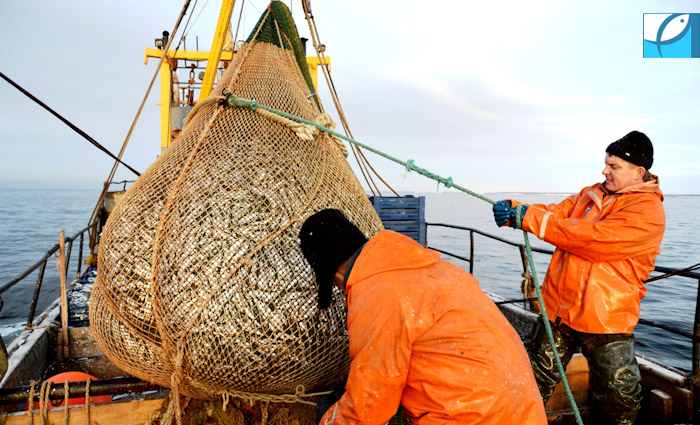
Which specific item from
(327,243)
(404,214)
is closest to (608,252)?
(327,243)

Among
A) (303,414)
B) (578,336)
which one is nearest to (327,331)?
(303,414)

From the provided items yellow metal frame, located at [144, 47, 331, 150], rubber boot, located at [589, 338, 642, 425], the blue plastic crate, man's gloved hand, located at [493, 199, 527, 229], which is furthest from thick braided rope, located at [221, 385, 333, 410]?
yellow metal frame, located at [144, 47, 331, 150]

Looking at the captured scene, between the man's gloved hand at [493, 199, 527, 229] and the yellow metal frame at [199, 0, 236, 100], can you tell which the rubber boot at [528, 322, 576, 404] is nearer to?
the man's gloved hand at [493, 199, 527, 229]

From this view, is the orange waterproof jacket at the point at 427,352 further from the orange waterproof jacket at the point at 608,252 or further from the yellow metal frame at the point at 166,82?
the yellow metal frame at the point at 166,82

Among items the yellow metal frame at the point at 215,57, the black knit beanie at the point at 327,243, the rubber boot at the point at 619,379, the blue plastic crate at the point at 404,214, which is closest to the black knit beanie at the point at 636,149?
the rubber boot at the point at 619,379

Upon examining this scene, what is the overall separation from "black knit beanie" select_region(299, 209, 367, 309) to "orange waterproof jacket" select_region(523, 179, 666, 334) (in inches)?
49.3

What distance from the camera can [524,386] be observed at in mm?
1337

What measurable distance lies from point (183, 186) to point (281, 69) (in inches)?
43.7

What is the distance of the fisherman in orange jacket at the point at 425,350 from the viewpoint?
1292mm

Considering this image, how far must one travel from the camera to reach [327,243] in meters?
1.52

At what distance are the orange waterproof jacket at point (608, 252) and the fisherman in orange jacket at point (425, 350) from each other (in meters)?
1.04

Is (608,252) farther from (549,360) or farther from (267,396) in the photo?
(267,396)

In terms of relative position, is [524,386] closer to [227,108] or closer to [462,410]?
[462,410]

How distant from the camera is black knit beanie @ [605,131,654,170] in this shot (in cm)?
219
